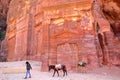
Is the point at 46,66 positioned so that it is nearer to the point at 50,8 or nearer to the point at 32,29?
the point at 50,8

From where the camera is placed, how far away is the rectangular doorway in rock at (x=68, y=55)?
20078 millimetres

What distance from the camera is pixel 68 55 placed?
20375 millimetres

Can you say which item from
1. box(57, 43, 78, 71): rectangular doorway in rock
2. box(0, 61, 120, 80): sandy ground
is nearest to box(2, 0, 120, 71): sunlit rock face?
box(57, 43, 78, 71): rectangular doorway in rock

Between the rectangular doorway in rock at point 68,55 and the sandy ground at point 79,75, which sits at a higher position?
the rectangular doorway in rock at point 68,55

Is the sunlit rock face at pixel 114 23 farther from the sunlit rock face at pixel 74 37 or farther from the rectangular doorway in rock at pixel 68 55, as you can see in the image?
the rectangular doorway in rock at pixel 68 55

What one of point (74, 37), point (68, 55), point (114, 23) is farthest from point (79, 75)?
point (114, 23)

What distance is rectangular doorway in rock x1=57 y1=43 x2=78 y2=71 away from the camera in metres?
20.1

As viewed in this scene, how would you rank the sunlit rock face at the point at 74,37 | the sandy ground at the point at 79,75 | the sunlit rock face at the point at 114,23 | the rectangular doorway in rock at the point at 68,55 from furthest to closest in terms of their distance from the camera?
the sunlit rock face at the point at 114,23, the sunlit rock face at the point at 74,37, the rectangular doorway in rock at the point at 68,55, the sandy ground at the point at 79,75

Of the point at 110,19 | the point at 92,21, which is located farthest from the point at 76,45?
the point at 110,19

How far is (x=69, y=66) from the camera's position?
2008cm

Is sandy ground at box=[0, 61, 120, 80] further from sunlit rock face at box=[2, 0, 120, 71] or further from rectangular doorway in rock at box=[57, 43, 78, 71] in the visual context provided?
rectangular doorway in rock at box=[57, 43, 78, 71]

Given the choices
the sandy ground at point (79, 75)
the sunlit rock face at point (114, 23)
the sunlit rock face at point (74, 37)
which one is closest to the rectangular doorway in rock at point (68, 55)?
the sunlit rock face at point (74, 37)

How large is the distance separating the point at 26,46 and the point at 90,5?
39.0 ft

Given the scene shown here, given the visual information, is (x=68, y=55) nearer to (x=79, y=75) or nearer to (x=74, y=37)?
(x=74, y=37)
